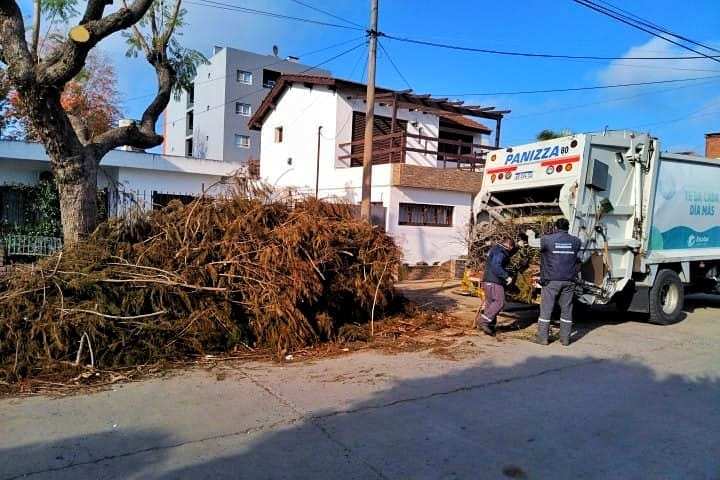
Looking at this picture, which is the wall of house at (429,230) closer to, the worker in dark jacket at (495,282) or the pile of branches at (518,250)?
the pile of branches at (518,250)

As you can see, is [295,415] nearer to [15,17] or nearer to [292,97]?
[15,17]

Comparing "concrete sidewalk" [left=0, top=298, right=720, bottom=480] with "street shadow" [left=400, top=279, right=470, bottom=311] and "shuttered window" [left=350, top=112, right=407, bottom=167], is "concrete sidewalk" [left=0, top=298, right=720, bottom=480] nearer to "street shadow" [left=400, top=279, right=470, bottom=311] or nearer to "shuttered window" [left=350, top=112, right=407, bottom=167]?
"street shadow" [left=400, top=279, right=470, bottom=311]

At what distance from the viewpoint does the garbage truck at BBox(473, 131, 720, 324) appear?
8375 mm

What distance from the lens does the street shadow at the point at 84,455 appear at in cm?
358

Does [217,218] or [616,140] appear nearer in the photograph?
[217,218]

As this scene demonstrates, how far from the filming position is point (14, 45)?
22.0ft

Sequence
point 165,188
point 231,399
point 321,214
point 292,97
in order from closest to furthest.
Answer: point 231,399 → point 321,214 → point 292,97 → point 165,188

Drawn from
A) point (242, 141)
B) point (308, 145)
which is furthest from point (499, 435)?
point (242, 141)

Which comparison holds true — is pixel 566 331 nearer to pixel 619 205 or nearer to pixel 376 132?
pixel 619 205

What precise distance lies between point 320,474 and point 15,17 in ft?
22.2

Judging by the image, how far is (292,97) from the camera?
23297 millimetres

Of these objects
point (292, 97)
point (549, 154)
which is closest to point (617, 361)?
point (549, 154)

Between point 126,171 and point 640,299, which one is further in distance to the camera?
point 126,171

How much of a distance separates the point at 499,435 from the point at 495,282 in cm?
397
